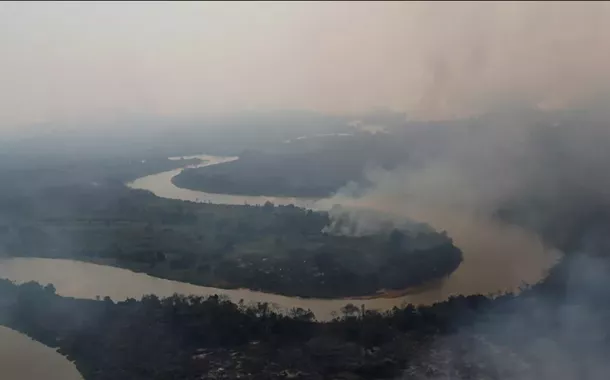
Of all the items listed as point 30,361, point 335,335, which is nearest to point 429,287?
point 335,335

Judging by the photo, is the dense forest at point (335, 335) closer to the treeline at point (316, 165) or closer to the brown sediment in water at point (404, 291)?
the brown sediment in water at point (404, 291)

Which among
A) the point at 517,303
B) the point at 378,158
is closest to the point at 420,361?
the point at 517,303

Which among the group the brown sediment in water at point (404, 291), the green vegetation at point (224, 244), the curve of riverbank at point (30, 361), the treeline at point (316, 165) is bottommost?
the curve of riverbank at point (30, 361)

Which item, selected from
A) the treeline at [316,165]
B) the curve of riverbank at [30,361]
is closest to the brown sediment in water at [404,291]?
the treeline at [316,165]

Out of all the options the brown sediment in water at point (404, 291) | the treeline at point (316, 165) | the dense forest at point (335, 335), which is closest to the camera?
the dense forest at point (335, 335)

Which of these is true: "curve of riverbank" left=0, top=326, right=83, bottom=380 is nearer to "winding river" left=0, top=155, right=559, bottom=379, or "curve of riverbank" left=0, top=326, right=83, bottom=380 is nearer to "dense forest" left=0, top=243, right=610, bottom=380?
"dense forest" left=0, top=243, right=610, bottom=380
